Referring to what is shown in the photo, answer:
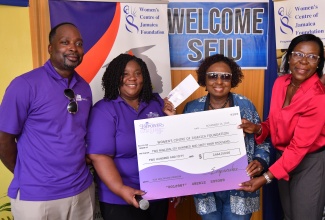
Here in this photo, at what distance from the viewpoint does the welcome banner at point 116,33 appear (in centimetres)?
329

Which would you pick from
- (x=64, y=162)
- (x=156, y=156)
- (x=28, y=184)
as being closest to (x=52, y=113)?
(x=64, y=162)

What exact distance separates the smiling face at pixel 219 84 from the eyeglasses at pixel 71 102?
34.2 inches

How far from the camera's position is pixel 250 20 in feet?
12.1

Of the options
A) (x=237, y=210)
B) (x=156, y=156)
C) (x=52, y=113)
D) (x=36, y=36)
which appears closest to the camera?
(x=52, y=113)

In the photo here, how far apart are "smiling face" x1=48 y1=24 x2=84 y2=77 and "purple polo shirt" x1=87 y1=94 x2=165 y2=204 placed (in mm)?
299

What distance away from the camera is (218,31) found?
369cm

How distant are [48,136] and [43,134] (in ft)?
0.10

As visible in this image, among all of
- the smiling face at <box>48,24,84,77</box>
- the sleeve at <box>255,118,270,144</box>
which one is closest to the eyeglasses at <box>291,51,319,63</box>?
the sleeve at <box>255,118,270,144</box>

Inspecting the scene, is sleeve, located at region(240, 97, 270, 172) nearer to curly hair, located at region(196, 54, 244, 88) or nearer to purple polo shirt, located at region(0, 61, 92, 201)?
curly hair, located at region(196, 54, 244, 88)

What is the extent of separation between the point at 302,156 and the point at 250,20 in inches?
75.5

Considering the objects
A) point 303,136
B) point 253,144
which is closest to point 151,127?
point 253,144

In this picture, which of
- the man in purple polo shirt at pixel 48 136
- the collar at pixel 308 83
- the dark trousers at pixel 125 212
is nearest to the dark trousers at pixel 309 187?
the collar at pixel 308 83

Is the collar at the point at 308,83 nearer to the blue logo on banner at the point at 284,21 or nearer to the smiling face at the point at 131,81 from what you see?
the smiling face at the point at 131,81

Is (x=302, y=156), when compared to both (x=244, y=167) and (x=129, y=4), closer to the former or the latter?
(x=244, y=167)
